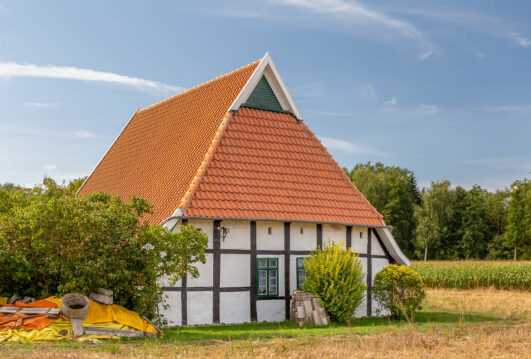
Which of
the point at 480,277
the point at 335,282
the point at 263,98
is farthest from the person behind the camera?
the point at 480,277

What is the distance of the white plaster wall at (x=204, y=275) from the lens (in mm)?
16938

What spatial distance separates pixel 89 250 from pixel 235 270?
15.2 feet

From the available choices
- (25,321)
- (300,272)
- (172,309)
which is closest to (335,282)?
(300,272)

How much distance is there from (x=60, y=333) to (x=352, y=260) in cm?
843

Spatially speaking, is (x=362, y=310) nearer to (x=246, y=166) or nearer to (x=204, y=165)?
(x=246, y=166)

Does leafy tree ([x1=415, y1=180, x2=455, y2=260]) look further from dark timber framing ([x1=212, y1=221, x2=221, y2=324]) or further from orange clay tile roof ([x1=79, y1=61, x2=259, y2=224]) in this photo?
dark timber framing ([x1=212, y1=221, x2=221, y2=324])

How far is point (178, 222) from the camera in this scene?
16578 millimetres

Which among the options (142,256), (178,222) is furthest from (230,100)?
(142,256)

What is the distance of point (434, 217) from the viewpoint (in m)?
66.9

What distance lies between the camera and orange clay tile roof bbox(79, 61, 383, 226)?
17828 mm

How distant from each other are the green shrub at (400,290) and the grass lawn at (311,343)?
0.96 meters

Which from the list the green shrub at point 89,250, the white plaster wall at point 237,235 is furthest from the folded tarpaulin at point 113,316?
the white plaster wall at point 237,235

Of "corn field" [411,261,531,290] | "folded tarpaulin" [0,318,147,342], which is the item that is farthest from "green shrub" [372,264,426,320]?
"corn field" [411,261,531,290]

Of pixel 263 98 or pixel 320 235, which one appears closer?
pixel 320 235
